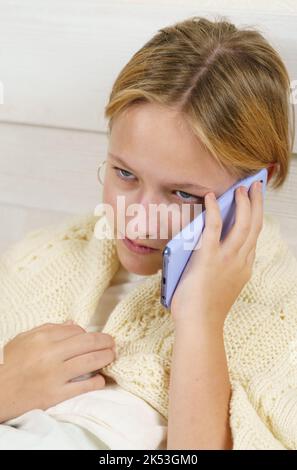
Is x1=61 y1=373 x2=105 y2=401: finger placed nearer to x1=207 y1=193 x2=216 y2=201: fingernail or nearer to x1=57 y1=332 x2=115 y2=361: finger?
x1=57 y1=332 x2=115 y2=361: finger

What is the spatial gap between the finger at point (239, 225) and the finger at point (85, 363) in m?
0.24

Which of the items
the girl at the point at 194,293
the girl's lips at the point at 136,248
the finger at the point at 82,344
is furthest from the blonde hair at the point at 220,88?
the finger at the point at 82,344

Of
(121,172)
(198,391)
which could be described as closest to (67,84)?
(121,172)

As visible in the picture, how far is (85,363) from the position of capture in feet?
3.20

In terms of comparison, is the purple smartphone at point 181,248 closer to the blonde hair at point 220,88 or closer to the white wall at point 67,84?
the blonde hair at point 220,88

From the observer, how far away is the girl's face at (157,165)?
38.0 inches

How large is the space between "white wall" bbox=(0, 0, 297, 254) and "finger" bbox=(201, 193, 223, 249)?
1.29ft

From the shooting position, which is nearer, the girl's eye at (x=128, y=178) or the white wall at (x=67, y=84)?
the girl's eye at (x=128, y=178)

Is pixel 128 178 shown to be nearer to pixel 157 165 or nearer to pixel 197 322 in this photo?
pixel 157 165

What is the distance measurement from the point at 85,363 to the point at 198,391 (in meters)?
0.18

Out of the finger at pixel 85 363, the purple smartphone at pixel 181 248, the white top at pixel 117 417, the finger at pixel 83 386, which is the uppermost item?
the purple smartphone at pixel 181 248

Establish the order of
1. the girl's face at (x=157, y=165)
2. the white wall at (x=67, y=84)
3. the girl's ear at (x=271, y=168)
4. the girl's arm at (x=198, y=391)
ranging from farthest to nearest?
the white wall at (x=67, y=84) → the girl's ear at (x=271, y=168) → the girl's face at (x=157, y=165) → the girl's arm at (x=198, y=391)
